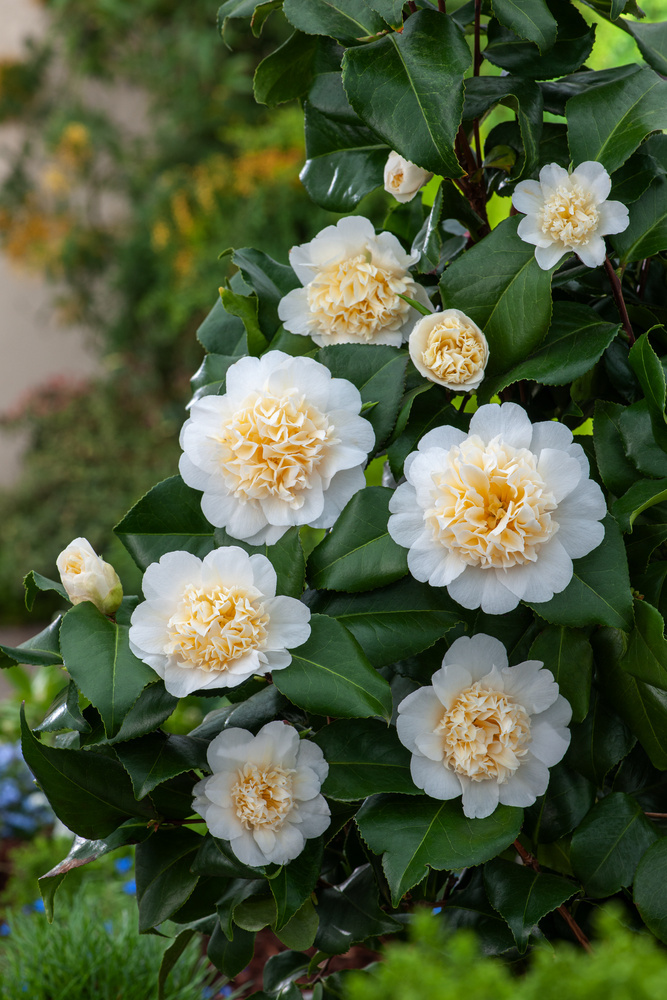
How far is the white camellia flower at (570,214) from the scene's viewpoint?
55 cm

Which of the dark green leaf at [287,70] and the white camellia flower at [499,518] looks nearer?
the white camellia flower at [499,518]

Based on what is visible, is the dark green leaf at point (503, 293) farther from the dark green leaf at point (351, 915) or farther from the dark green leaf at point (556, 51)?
the dark green leaf at point (351, 915)

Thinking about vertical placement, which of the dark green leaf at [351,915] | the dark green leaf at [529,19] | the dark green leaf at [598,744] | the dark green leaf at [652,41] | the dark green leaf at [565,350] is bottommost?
the dark green leaf at [351,915]

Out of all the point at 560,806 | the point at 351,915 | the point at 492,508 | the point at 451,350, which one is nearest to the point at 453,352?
the point at 451,350

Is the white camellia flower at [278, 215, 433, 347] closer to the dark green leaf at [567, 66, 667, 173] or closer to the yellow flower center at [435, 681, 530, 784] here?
the dark green leaf at [567, 66, 667, 173]

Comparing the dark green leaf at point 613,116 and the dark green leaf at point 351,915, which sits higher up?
the dark green leaf at point 613,116

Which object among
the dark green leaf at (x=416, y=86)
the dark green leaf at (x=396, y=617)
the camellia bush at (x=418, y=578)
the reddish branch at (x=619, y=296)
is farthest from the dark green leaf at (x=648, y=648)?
the dark green leaf at (x=416, y=86)

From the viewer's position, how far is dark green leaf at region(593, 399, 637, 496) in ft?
1.84

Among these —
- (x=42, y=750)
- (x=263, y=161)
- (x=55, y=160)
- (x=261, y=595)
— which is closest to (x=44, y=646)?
(x=42, y=750)

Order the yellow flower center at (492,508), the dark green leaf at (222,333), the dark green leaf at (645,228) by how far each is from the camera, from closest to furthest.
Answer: the yellow flower center at (492,508) → the dark green leaf at (645,228) → the dark green leaf at (222,333)

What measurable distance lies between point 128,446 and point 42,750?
3647 mm

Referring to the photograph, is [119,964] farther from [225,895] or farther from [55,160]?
[55,160]

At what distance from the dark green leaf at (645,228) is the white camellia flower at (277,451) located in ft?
0.74

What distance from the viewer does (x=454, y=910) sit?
0.65 metres
